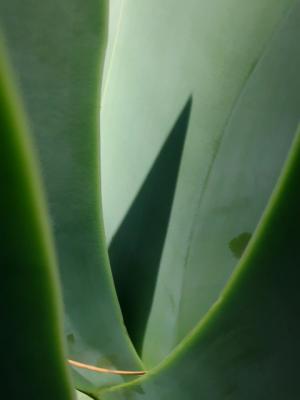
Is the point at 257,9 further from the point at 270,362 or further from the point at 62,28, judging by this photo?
the point at 270,362

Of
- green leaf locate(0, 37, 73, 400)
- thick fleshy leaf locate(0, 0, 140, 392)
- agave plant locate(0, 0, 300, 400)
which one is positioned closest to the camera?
green leaf locate(0, 37, 73, 400)

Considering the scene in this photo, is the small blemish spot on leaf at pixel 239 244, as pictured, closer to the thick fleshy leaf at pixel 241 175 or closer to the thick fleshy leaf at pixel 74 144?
the thick fleshy leaf at pixel 241 175

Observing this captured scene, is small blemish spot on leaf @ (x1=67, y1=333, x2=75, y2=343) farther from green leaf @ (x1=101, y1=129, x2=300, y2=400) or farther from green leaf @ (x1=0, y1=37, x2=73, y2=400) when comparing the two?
green leaf @ (x1=0, y1=37, x2=73, y2=400)

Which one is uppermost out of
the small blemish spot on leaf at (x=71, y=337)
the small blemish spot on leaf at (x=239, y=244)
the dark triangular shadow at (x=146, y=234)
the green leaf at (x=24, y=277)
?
the green leaf at (x=24, y=277)

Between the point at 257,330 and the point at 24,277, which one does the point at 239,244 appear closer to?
the point at 257,330

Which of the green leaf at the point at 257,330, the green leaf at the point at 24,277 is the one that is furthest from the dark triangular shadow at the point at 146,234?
the green leaf at the point at 24,277

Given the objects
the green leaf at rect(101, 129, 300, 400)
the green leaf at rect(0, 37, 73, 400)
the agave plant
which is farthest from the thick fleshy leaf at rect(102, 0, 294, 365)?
the green leaf at rect(0, 37, 73, 400)

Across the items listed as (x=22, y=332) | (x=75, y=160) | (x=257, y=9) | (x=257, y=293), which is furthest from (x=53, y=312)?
(x=257, y=9)
